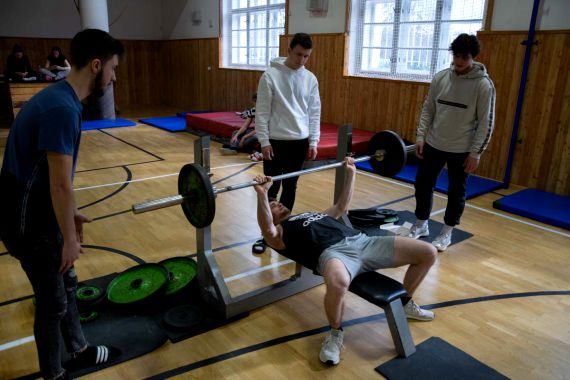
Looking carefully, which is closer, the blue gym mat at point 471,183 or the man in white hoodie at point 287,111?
the man in white hoodie at point 287,111

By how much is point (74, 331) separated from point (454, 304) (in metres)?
1.95

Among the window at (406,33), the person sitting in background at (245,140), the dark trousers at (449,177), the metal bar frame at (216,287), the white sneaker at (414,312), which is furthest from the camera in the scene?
the person sitting in background at (245,140)

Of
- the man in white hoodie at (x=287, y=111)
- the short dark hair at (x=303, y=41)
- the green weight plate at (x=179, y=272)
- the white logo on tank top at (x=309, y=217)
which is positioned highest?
the short dark hair at (x=303, y=41)

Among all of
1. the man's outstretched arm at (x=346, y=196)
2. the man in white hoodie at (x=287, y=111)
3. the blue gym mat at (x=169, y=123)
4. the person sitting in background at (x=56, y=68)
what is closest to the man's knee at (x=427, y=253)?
the man's outstretched arm at (x=346, y=196)

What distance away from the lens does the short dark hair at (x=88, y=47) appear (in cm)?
144

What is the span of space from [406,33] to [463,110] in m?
3.30

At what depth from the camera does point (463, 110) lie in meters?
3.02

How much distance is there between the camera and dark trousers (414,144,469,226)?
3.14 meters

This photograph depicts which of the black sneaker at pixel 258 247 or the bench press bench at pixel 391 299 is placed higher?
the bench press bench at pixel 391 299

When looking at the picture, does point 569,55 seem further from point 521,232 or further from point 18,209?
point 18,209

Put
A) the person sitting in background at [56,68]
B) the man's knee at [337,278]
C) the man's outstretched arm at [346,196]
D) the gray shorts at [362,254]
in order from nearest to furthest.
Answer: the man's knee at [337,278], the gray shorts at [362,254], the man's outstretched arm at [346,196], the person sitting in background at [56,68]

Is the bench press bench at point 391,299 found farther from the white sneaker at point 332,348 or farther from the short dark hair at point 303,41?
the short dark hair at point 303,41

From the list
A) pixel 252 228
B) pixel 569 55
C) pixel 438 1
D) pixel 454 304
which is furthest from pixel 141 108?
pixel 454 304

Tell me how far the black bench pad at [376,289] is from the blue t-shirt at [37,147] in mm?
1278
